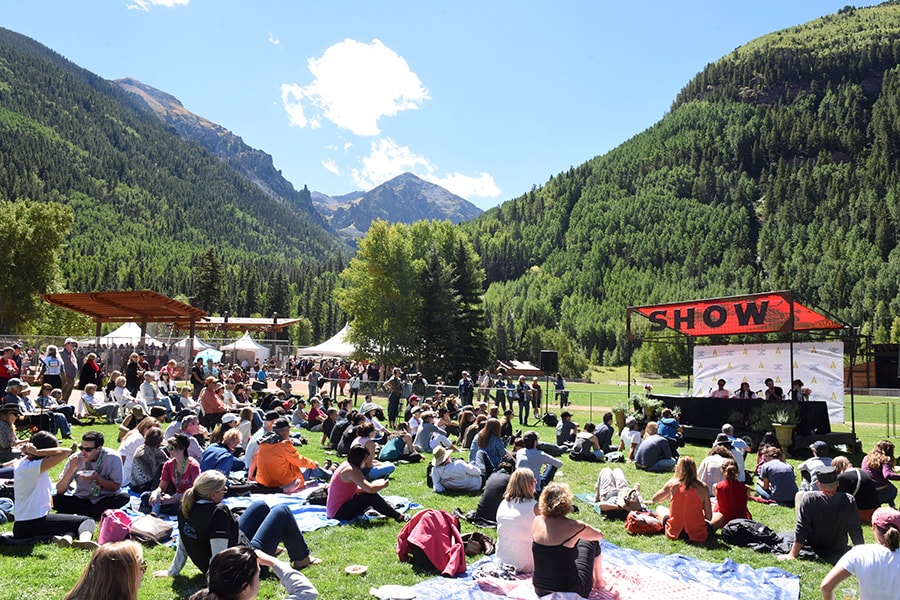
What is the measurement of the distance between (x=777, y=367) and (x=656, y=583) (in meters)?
18.0

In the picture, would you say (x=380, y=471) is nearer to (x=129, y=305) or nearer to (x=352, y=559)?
(x=352, y=559)

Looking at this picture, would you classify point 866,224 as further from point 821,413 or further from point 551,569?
point 551,569

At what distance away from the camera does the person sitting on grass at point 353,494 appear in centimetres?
774

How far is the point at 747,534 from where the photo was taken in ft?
24.7

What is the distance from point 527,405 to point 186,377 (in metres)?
15.3

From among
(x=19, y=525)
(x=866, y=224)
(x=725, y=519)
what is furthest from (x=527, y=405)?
(x=866, y=224)

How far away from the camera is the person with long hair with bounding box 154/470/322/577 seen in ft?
16.8

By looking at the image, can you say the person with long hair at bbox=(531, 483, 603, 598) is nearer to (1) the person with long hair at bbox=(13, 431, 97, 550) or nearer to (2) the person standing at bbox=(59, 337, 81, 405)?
(1) the person with long hair at bbox=(13, 431, 97, 550)

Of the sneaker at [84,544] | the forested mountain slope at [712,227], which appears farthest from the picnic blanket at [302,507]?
the forested mountain slope at [712,227]

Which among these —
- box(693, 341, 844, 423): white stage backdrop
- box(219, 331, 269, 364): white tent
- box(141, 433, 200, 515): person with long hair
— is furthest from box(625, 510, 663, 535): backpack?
box(219, 331, 269, 364): white tent

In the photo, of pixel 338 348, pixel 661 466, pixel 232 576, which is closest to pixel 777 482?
pixel 661 466

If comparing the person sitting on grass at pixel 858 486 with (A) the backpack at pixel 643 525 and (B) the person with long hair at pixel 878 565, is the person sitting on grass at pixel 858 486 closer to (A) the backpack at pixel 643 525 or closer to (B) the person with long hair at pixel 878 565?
(A) the backpack at pixel 643 525

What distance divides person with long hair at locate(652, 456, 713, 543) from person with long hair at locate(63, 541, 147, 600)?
616 cm

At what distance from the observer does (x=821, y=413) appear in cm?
1597
